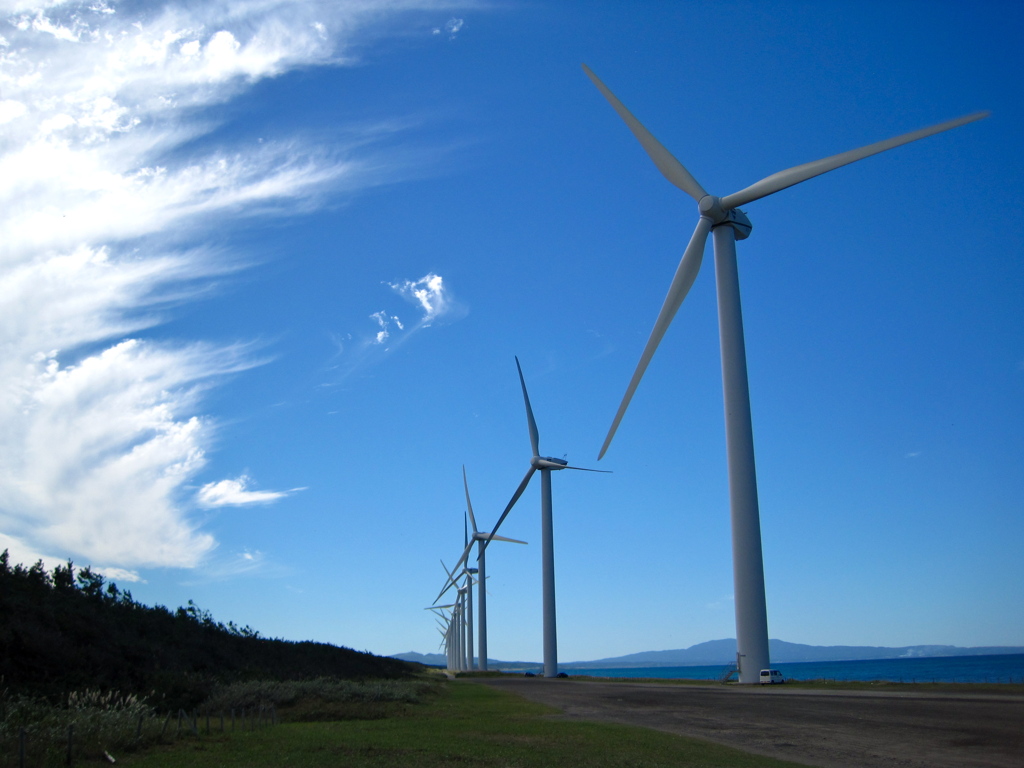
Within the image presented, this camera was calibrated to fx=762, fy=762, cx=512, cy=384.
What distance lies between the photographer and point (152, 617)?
4038 cm

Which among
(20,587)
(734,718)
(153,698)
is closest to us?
(734,718)

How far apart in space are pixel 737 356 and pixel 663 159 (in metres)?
12.3

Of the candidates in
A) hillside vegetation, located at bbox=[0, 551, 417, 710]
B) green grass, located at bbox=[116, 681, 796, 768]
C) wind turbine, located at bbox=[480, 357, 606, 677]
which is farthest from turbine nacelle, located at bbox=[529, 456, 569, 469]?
green grass, located at bbox=[116, 681, 796, 768]

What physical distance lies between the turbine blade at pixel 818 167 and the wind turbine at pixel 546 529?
3662 centimetres

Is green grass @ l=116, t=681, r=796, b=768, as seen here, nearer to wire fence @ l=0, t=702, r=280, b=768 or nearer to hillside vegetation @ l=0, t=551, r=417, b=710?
wire fence @ l=0, t=702, r=280, b=768

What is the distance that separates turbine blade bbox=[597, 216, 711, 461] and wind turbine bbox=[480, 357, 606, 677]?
1400 inches

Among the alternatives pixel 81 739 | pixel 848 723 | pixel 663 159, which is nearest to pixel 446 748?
pixel 81 739

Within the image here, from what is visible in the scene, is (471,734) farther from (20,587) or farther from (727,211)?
(727,211)

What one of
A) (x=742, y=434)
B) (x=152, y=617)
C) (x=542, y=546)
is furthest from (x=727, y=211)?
(x=542, y=546)

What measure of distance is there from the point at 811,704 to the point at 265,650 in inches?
1447

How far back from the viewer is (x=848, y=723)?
19.6 m

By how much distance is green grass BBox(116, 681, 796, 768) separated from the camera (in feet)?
47.7

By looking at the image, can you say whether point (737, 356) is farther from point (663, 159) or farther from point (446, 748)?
point (446, 748)

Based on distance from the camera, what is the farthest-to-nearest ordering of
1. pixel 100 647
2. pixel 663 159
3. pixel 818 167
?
pixel 663 159 < pixel 818 167 < pixel 100 647
